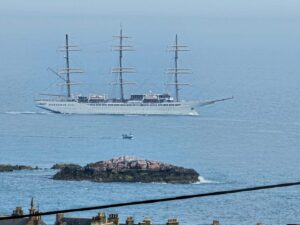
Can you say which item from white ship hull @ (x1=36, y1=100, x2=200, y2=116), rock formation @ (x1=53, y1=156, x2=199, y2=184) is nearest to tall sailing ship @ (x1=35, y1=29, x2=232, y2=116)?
white ship hull @ (x1=36, y1=100, x2=200, y2=116)

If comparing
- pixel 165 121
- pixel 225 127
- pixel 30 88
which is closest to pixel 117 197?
pixel 225 127

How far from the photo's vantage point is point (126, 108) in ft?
246

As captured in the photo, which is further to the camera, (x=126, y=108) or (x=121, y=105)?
(x=121, y=105)

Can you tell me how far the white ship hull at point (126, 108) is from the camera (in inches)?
2921

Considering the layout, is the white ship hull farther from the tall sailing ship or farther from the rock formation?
the rock formation

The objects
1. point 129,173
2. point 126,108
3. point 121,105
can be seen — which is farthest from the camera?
point 121,105

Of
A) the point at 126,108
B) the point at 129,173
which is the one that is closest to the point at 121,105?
the point at 126,108

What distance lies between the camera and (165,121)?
231 ft

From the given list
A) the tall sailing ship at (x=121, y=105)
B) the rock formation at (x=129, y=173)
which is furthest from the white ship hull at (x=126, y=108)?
the rock formation at (x=129, y=173)

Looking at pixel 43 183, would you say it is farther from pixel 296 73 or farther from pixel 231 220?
pixel 296 73

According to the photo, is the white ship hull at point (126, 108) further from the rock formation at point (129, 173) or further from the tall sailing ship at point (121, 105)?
the rock formation at point (129, 173)

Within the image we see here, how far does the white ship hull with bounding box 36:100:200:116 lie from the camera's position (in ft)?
243

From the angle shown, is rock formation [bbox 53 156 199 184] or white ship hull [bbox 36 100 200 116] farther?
white ship hull [bbox 36 100 200 116]

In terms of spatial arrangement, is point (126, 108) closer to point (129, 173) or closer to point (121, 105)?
point (121, 105)
